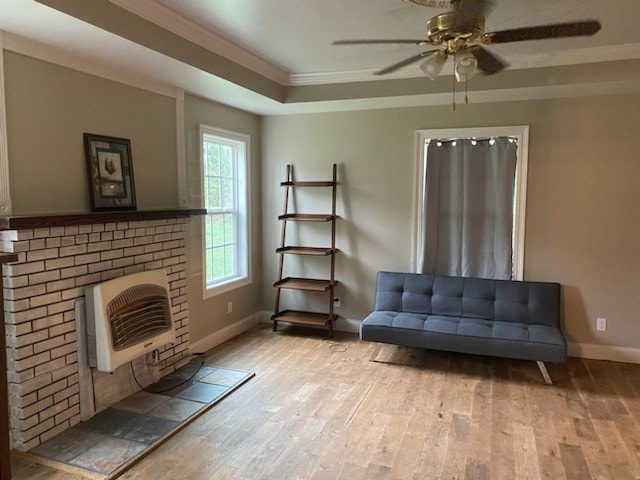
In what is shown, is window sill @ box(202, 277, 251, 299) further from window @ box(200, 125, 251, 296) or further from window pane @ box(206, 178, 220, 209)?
window pane @ box(206, 178, 220, 209)

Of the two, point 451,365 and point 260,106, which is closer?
point 451,365

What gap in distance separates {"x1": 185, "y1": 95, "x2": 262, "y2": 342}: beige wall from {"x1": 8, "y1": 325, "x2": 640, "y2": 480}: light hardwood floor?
43cm

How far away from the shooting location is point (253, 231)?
16.3 ft

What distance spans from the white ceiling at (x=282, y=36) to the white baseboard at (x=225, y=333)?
2192 millimetres

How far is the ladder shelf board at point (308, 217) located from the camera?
4594mm

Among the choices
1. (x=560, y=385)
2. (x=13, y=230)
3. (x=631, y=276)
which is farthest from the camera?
(x=631, y=276)

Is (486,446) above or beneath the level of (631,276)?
beneath

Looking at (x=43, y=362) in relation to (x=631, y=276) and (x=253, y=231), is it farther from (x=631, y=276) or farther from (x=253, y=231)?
(x=631, y=276)

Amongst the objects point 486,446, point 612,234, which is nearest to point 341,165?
point 612,234

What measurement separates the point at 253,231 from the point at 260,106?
52.2 inches

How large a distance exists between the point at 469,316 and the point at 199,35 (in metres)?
3.17

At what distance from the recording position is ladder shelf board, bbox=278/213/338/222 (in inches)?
181

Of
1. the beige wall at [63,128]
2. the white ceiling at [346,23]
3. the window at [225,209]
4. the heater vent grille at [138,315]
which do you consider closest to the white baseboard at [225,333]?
the window at [225,209]

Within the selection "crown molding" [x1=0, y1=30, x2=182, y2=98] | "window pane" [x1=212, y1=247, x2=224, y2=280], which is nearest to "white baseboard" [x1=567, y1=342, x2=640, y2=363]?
"window pane" [x1=212, y1=247, x2=224, y2=280]
